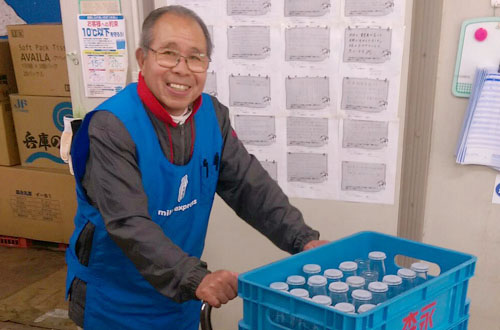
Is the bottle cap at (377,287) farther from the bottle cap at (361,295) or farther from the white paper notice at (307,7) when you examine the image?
the white paper notice at (307,7)

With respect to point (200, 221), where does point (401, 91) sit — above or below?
above

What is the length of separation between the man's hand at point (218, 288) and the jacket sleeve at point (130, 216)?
0.07 feet

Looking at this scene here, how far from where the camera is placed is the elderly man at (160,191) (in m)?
1.19

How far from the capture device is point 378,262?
1.20m

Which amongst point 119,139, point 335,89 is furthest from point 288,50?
point 119,139

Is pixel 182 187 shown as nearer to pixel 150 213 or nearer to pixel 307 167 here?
pixel 150 213

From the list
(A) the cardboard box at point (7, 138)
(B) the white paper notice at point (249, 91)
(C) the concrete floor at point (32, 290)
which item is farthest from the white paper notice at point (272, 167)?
(A) the cardboard box at point (7, 138)

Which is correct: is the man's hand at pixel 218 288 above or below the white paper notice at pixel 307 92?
below

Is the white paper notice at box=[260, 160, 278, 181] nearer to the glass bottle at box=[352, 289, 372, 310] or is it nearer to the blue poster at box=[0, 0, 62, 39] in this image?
the glass bottle at box=[352, 289, 372, 310]

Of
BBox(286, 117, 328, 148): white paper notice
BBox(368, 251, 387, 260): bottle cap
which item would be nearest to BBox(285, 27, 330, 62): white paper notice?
BBox(286, 117, 328, 148): white paper notice

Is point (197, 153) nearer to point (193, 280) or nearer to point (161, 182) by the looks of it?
point (161, 182)

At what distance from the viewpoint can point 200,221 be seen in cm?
157

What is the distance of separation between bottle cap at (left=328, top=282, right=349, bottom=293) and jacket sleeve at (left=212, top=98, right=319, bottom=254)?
13.2 inches

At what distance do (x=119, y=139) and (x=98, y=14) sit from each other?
998 millimetres
